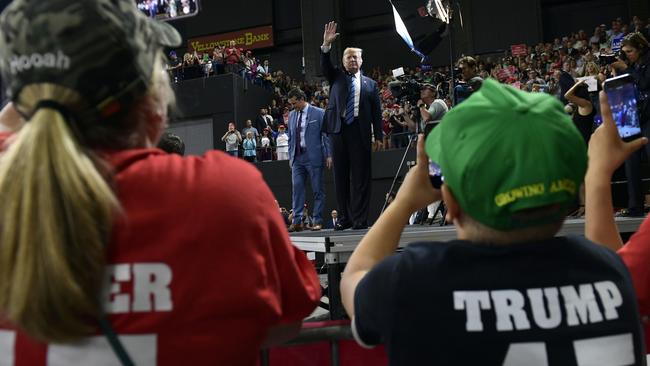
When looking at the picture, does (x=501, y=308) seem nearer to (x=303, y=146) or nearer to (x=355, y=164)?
(x=355, y=164)

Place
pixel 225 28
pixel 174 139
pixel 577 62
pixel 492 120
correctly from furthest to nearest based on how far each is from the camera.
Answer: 1. pixel 225 28
2. pixel 577 62
3. pixel 174 139
4. pixel 492 120

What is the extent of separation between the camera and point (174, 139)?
263 centimetres

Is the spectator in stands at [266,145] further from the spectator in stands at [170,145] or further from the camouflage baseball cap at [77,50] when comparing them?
the camouflage baseball cap at [77,50]

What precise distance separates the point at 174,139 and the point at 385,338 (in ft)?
6.32

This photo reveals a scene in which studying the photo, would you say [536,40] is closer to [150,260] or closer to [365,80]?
[365,80]

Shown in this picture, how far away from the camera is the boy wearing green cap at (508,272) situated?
0.85 meters

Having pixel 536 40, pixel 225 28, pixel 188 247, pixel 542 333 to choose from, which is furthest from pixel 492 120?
pixel 225 28

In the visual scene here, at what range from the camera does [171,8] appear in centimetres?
640

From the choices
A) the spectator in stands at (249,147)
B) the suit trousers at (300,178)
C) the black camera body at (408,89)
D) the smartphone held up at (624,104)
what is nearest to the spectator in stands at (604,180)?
the smartphone held up at (624,104)

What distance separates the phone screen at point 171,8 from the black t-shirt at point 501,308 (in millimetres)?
5957

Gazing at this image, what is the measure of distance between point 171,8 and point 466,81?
10.7ft

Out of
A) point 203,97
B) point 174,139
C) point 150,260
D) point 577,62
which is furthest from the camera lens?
point 203,97

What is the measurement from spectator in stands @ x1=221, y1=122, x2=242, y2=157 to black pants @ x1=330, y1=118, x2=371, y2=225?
7707 mm

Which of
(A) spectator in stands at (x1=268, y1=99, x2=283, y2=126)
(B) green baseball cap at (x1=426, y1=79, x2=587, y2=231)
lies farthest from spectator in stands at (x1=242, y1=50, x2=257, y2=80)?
(B) green baseball cap at (x1=426, y1=79, x2=587, y2=231)
